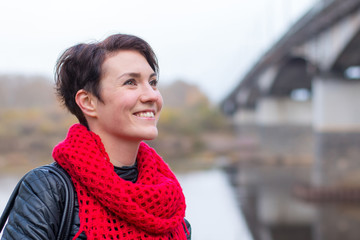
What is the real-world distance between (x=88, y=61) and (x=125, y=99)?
0.60 feet

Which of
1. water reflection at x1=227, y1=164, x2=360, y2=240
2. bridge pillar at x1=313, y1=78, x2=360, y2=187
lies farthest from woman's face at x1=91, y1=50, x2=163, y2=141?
bridge pillar at x1=313, y1=78, x2=360, y2=187

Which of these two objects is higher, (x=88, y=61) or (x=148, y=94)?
(x=88, y=61)

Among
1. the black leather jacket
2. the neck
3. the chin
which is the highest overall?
the chin

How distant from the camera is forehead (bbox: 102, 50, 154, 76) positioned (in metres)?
1.54

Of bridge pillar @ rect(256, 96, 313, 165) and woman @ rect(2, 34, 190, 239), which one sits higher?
bridge pillar @ rect(256, 96, 313, 165)

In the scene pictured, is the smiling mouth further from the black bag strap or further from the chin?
the black bag strap

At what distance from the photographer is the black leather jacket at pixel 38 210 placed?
4.31ft

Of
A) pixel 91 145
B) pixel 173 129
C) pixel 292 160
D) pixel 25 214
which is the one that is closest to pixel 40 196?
pixel 25 214

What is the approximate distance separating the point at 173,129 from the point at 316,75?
23634 millimetres

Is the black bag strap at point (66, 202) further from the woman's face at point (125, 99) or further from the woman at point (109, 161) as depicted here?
the woman's face at point (125, 99)

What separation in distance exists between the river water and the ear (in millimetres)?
10547

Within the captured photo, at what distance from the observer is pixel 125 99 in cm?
154

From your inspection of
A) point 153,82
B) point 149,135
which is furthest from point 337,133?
point 149,135

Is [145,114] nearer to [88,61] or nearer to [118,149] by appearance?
[118,149]
